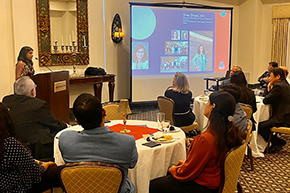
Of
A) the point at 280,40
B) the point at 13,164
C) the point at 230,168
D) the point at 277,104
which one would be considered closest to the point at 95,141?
the point at 13,164

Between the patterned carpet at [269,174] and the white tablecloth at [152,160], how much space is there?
1.25 m

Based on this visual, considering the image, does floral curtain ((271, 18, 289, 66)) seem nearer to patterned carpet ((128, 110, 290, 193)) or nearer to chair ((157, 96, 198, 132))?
patterned carpet ((128, 110, 290, 193))

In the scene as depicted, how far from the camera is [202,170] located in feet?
7.79

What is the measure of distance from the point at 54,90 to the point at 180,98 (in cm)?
210

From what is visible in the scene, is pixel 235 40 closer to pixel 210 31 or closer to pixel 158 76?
pixel 210 31

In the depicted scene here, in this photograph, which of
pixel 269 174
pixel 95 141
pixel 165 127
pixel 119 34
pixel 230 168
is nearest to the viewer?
pixel 95 141

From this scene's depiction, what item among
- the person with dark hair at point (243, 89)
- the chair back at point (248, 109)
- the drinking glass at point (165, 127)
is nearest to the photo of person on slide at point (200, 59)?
the person with dark hair at point (243, 89)

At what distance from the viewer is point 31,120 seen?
121 inches

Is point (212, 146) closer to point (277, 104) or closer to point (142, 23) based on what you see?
point (277, 104)

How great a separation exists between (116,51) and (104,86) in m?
1.07

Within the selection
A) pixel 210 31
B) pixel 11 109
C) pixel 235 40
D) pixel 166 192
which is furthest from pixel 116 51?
pixel 166 192

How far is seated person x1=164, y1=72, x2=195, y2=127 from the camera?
4723 mm

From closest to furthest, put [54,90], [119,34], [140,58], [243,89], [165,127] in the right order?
[165,127] → [243,89] → [54,90] → [119,34] → [140,58]

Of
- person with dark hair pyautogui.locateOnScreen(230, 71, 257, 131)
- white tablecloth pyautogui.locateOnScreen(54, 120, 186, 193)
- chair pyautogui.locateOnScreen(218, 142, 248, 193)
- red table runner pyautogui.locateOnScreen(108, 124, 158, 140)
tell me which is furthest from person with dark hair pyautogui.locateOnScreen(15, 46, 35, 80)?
chair pyautogui.locateOnScreen(218, 142, 248, 193)
